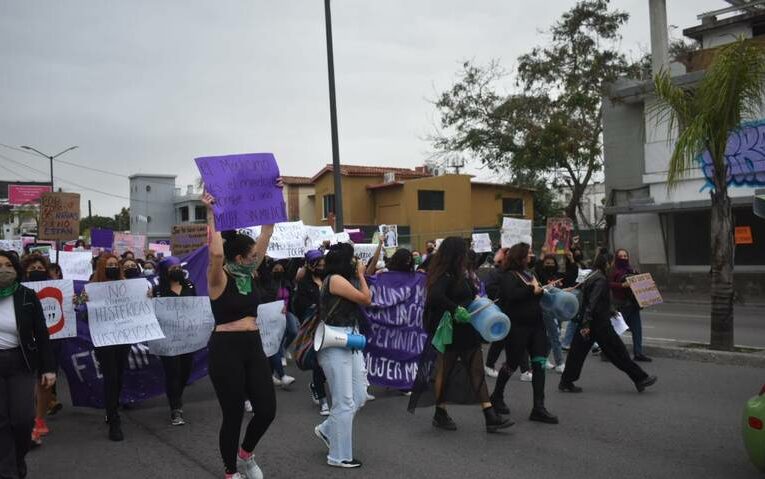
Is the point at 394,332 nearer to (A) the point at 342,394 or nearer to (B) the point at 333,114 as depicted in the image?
(A) the point at 342,394

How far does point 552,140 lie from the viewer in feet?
82.5

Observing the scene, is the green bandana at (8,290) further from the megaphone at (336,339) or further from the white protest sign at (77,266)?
the white protest sign at (77,266)

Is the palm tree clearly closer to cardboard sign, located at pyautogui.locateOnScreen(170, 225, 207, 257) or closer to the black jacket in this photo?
cardboard sign, located at pyautogui.locateOnScreen(170, 225, 207, 257)

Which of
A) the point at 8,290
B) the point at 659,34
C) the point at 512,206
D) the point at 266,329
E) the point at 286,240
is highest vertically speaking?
the point at 659,34

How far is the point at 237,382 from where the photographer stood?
471 cm

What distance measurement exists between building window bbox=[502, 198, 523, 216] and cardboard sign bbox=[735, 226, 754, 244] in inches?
952

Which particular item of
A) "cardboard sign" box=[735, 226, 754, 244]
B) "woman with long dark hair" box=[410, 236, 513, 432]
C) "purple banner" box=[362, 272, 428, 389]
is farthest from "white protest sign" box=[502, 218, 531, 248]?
"woman with long dark hair" box=[410, 236, 513, 432]

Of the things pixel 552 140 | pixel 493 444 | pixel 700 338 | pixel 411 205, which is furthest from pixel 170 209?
pixel 493 444

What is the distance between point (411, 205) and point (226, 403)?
36.5 metres

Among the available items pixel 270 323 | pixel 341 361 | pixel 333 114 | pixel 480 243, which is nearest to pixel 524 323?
pixel 341 361

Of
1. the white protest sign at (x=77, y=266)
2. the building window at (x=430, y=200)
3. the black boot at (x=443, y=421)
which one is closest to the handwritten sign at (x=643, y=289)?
the black boot at (x=443, y=421)

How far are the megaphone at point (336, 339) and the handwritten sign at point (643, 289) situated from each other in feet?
18.3

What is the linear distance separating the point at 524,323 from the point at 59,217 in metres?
8.48

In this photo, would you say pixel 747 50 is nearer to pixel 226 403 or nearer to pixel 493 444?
pixel 493 444
